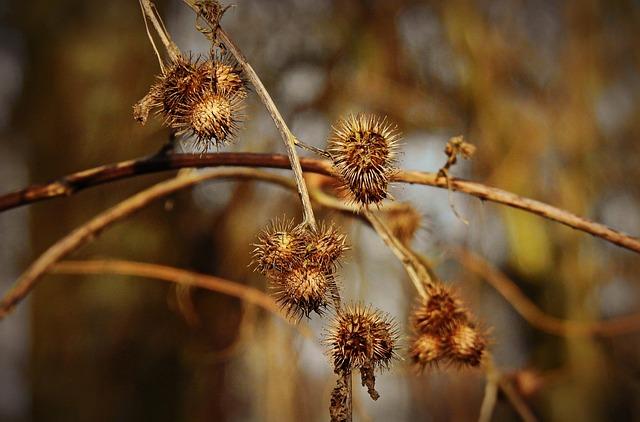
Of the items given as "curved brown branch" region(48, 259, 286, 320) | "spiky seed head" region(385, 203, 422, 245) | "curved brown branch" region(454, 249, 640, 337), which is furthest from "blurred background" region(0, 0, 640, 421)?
"spiky seed head" region(385, 203, 422, 245)

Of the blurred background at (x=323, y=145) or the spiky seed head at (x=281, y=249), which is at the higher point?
the blurred background at (x=323, y=145)

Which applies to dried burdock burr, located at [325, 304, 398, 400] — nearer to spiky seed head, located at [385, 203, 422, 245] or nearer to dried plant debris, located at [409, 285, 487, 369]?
dried plant debris, located at [409, 285, 487, 369]

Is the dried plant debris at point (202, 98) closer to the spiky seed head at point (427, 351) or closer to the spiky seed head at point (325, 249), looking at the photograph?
the spiky seed head at point (325, 249)

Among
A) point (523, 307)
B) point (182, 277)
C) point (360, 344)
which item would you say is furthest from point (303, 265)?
point (523, 307)

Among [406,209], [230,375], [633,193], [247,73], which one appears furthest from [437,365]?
[633,193]

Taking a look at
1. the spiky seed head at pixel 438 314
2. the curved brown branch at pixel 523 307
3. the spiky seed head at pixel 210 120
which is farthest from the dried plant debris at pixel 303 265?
the curved brown branch at pixel 523 307
